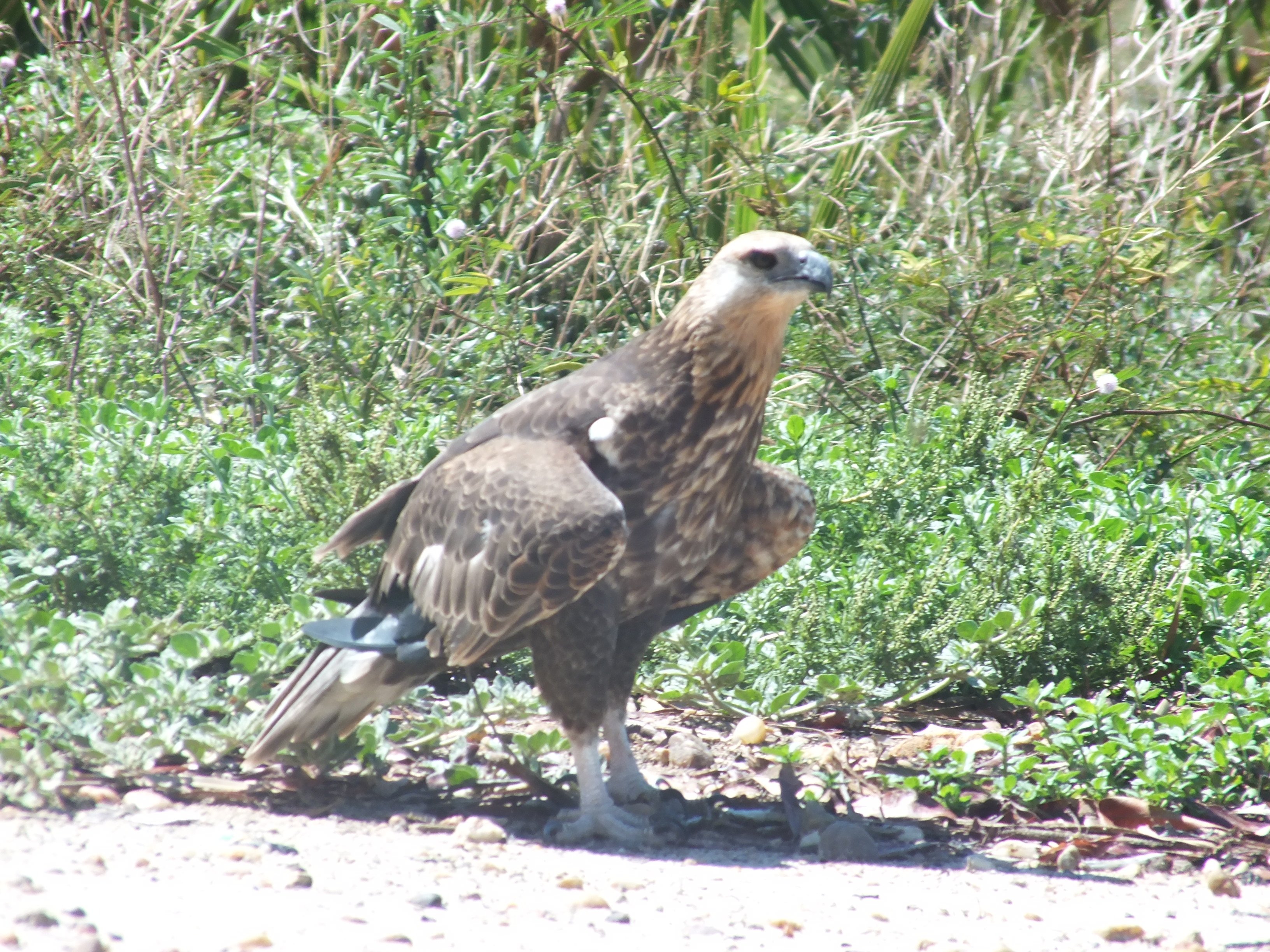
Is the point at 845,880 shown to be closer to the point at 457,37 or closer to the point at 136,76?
the point at 457,37

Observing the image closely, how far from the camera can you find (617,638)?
372 centimetres

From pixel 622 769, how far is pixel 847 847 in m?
0.69

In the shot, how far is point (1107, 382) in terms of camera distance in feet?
15.5

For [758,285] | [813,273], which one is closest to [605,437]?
[758,285]

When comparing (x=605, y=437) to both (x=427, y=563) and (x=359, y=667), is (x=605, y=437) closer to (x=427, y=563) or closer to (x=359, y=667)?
(x=427, y=563)

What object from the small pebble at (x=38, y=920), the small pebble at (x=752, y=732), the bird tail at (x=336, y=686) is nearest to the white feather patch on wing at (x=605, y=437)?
the bird tail at (x=336, y=686)

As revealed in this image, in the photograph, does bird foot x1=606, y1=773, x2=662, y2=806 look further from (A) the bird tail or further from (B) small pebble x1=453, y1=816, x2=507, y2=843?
(A) the bird tail

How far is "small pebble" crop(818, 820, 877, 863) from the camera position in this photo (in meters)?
3.33

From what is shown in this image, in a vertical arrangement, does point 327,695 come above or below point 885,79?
below

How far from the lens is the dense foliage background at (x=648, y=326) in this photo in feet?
13.0

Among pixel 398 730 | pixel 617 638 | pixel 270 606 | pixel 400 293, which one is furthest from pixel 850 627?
pixel 400 293

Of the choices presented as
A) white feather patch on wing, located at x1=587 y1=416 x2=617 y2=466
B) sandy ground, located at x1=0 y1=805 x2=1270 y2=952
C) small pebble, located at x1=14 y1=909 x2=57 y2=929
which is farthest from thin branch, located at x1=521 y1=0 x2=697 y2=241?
small pebble, located at x1=14 y1=909 x2=57 y2=929

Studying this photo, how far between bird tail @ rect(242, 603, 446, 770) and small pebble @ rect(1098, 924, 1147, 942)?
1.69m

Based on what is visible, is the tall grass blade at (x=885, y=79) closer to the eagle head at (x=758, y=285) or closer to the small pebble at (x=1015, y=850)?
the eagle head at (x=758, y=285)
